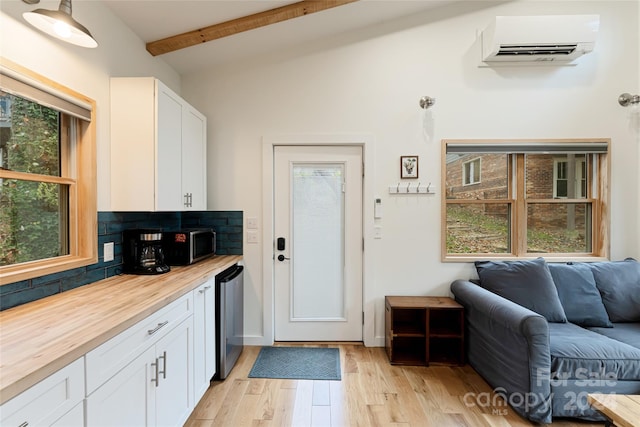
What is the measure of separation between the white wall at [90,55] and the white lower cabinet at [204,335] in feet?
2.85

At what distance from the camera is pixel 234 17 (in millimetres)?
2490

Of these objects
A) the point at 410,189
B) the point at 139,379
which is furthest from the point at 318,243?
the point at 139,379

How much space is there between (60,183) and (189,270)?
36.9 inches

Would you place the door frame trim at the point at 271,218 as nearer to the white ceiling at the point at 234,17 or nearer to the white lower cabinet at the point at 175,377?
the white ceiling at the point at 234,17

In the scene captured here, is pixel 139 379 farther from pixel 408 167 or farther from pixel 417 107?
pixel 417 107

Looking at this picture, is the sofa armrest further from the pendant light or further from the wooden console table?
the pendant light

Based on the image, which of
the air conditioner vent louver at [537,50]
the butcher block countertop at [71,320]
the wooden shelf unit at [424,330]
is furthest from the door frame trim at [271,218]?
the air conditioner vent louver at [537,50]

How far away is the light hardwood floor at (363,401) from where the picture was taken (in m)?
2.01

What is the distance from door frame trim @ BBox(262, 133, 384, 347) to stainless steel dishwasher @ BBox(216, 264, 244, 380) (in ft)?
1.05

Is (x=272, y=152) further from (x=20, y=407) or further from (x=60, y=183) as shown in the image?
Result: (x=20, y=407)

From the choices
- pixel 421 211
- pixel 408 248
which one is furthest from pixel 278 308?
pixel 421 211

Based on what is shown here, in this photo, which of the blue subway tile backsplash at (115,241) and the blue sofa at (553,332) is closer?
the blue subway tile backsplash at (115,241)

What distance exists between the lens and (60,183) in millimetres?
1821

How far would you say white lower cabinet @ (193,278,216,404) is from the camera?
203cm
